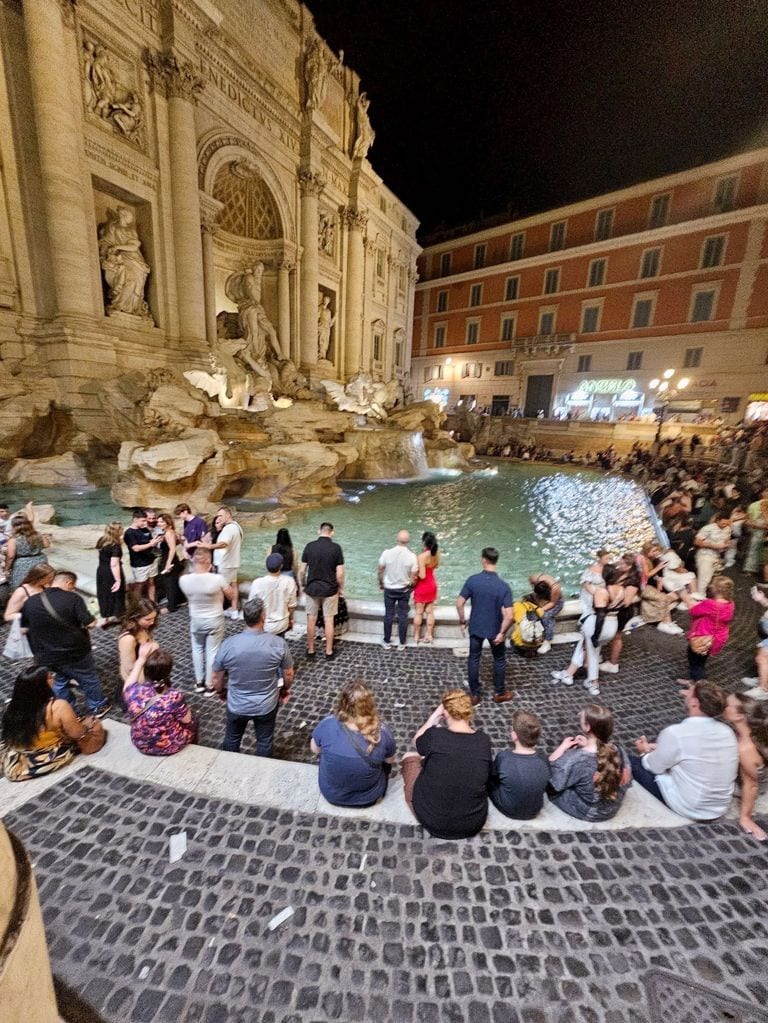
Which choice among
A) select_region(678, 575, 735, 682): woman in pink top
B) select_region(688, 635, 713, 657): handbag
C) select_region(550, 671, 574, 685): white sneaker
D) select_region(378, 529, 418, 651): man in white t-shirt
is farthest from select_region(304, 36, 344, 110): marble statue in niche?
select_region(688, 635, 713, 657): handbag

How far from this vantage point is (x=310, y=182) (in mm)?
20344

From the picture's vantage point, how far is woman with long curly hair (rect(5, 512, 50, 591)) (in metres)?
4.96

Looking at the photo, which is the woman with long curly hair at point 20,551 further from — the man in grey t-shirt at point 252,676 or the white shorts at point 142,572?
the man in grey t-shirt at point 252,676

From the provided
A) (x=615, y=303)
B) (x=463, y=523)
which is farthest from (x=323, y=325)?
(x=615, y=303)

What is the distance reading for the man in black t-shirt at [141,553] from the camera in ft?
16.0

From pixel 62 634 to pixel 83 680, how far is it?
479mm

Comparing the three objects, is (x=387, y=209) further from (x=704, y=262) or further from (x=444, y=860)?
(x=444, y=860)

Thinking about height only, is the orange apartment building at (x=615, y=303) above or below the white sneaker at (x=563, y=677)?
above

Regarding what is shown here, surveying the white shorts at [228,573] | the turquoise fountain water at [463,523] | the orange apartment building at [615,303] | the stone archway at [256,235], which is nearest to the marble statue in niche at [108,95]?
the stone archway at [256,235]

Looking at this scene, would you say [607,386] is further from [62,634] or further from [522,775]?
[62,634]

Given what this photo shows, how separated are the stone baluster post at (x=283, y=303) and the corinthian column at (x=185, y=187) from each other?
5.49 metres

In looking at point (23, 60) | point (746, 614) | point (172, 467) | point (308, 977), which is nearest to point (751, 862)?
point (308, 977)

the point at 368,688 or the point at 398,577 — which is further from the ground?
the point at 398,577

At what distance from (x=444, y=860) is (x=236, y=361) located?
18.1m
